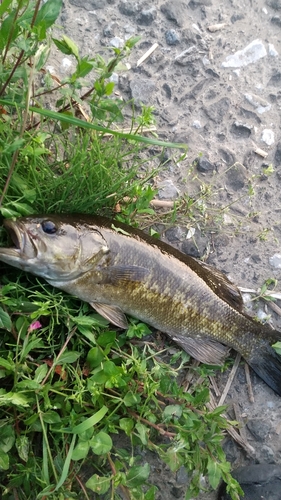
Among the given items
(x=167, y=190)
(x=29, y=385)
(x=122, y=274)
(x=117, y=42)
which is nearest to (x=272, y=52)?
(x=117, y=42)

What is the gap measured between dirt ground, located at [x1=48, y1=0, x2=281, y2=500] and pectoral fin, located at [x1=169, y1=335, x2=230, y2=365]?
27 cm

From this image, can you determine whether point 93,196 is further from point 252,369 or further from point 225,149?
point 252,369

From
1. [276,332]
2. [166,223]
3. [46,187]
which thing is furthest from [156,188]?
[276,332]

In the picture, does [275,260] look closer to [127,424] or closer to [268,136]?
[268,136]

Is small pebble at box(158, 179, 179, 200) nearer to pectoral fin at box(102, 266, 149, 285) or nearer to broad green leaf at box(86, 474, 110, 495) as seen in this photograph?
pectoral fin at box(102, 266, 149, 285)

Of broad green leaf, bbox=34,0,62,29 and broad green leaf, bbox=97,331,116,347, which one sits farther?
broad green leaf, bbox=97,331,116,347

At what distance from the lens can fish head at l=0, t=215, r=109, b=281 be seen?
2.82 m

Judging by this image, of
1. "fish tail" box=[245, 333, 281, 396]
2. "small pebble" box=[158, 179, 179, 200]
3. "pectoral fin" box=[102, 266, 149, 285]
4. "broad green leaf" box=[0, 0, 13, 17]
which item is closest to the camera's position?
"broad green leaf" box=[0, 0, 13, 17]

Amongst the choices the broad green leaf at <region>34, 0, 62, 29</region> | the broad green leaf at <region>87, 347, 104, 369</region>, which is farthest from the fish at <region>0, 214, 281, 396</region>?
the broad green leaf at <region>34, 0, 62, 29</region>

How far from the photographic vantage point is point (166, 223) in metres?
3.60

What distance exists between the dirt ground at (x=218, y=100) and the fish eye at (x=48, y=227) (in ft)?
3.44

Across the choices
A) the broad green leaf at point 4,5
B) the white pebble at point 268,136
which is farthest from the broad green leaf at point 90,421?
the white pebble at point 268,136

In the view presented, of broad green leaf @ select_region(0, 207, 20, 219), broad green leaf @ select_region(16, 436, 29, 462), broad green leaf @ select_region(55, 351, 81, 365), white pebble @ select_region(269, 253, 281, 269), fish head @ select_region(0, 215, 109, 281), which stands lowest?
broad green leaf @ select_region(16, 436, 29, 462)

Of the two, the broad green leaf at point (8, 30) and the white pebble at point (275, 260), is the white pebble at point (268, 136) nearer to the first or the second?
the white pebble at point (275, 260)
